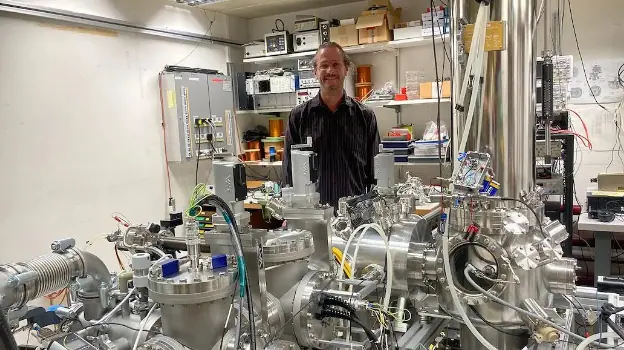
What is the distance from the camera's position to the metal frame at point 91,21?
11.0ft

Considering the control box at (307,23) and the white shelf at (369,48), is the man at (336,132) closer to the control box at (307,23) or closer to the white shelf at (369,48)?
the white shelf at (369,48)

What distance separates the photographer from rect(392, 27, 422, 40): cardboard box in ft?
14.1

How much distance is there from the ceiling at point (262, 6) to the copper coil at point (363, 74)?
753mm

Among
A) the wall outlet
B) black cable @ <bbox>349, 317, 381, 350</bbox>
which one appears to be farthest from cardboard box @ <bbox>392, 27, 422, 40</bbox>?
black cable @ <bbox>349, 317, 381, 350</bbox>

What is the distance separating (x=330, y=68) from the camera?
268cm

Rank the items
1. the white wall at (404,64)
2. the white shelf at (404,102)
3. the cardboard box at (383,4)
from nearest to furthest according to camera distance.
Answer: the white shelf at (404,102), the cardboard box at (383,4), the white wall at (404,64)

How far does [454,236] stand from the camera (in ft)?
4.17

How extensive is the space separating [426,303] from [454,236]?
0.27 metres

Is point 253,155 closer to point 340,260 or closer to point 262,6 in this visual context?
point 262,6

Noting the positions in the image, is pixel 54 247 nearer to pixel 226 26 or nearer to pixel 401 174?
pixel 401 174

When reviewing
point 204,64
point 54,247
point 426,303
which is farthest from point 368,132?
point 204,64

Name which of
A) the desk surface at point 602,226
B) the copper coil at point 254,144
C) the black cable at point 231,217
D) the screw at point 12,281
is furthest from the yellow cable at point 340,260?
the copper coil at point 254,144

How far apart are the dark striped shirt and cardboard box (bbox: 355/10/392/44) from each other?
71.5 inches

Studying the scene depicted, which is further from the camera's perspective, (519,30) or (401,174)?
(401,174)
